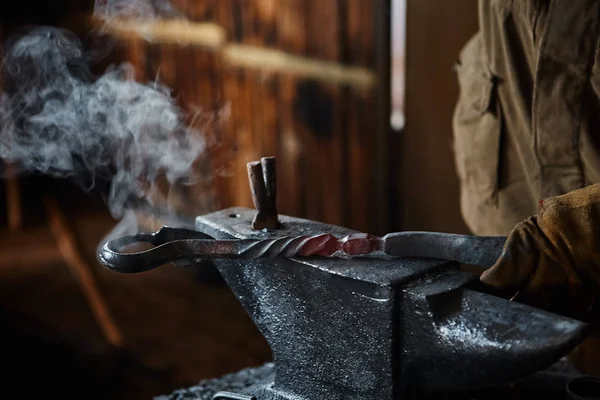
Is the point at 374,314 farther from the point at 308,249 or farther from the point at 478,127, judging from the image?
the point at 478,127

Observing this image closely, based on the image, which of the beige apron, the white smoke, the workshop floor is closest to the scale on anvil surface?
the beige apron

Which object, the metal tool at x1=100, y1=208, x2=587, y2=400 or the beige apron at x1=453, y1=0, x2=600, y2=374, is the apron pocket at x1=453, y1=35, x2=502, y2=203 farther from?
the metal tool at x1=100, y1=208, x2=587, y2=400

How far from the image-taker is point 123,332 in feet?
13.9

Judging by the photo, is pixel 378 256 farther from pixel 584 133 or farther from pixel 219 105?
pixel 219 105

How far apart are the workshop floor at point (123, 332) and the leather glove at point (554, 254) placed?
2.64 meters

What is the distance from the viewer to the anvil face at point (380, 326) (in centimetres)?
110

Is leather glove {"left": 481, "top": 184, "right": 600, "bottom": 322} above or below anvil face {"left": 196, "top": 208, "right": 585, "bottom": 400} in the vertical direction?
above

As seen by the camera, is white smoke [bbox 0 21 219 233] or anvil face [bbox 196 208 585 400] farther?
white smoke [bbox 0 21 219 233]

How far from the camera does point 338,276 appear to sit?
1329mm

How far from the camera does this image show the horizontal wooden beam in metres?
3.73

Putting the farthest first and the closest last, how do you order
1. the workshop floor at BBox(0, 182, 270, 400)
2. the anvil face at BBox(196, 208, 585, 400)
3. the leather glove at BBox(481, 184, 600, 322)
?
the workshop floor at BBox(0, 182, 270, 400) → the leather glove at BBox(481, 184, 600, 322) → the anvil face at BBox(196, 208, 585, 400)

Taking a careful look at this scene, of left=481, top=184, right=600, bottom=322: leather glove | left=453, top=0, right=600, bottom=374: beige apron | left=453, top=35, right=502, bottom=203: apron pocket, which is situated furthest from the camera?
left=453, top=35, right=502, bottom=203: apron pocket

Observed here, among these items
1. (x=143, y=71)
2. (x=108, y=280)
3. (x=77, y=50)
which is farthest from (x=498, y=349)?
(x=77, y=50)

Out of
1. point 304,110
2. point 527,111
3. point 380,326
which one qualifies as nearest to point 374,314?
point 380,326
